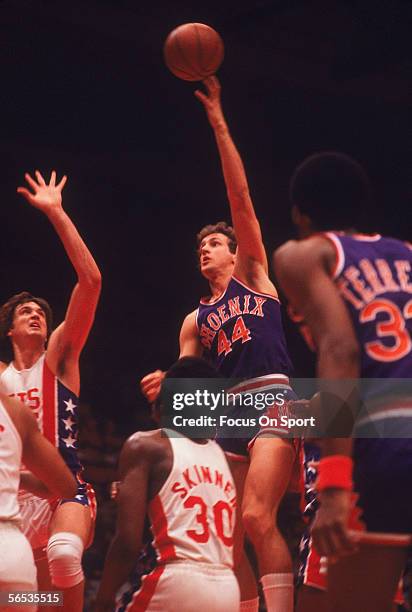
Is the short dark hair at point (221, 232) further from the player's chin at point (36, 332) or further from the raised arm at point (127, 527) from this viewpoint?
the raised arm at point (127, 527)

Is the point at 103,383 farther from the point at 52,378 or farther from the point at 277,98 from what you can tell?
the point at 52,378

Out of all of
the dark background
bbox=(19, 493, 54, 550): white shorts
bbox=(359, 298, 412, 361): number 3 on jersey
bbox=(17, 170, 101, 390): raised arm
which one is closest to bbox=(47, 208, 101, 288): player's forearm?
bbox=(17, 170, 101, 390): raised arm

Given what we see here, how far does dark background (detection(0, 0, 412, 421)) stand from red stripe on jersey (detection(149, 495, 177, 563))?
5648 mm

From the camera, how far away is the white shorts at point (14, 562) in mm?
3406

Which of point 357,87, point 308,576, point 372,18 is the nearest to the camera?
point 308,576

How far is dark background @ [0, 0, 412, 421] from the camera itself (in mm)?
8695

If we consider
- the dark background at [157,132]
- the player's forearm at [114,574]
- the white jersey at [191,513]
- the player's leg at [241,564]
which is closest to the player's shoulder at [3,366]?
the player's leg at [241,564]

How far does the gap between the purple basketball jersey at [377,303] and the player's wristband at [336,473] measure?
0.92 feet

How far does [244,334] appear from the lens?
545 cm

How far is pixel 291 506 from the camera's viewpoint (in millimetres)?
11070

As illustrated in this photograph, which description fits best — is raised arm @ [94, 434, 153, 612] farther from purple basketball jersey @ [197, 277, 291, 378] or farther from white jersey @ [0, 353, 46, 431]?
white jersey @ [0, 353, 46, 431]

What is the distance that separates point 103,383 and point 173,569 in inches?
281

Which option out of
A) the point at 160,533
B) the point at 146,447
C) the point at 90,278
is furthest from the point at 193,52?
the point at 160,533

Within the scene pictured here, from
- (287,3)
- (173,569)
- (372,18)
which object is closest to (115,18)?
(287,3)
